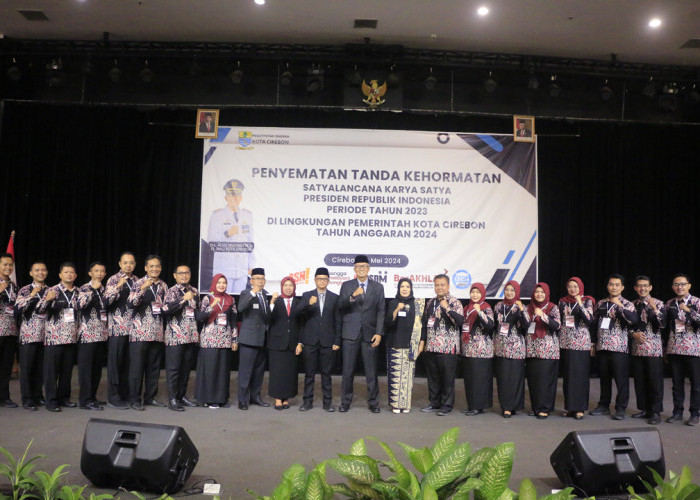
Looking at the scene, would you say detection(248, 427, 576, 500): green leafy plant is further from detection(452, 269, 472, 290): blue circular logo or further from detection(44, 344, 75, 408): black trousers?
detection(452, 269, 472, 290): blue circular logo

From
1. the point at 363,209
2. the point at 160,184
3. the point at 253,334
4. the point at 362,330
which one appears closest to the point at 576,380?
the point at 362,330

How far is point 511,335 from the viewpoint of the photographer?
521 cm

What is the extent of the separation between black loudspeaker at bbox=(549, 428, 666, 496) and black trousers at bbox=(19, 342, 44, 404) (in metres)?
4.43

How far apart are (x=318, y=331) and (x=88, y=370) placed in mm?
2091

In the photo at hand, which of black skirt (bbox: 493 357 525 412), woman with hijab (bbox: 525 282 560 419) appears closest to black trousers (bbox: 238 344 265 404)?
black skirt (bbox: 493 357 525 412)

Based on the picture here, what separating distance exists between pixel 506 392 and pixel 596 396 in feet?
5.77

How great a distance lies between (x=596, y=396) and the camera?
6254 millimetres

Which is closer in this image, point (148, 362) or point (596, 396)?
point (148, 362)

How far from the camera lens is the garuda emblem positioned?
6.85 meters

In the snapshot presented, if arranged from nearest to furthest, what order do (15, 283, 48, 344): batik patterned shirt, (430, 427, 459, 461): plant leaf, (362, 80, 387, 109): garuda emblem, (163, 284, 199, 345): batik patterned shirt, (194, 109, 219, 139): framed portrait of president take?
(430, 427, 459, 461): plant leaf → (15, 283, 48, 344): batik patterned shirt → (163, 284, 199, 345): batik patterned shirt → (362, 80, 387, 109): garuda emblem → (194, 109, 219, 139): framed portrait of president

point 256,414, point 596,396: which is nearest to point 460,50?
point 596,396

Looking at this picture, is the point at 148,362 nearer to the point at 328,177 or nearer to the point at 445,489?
the point at 328,177

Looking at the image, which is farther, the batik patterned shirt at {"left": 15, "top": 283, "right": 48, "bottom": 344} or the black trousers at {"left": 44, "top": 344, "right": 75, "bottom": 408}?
the batik patterned shirt at {"left": 15, "top": 283, "right": 48, "bottom": 344}

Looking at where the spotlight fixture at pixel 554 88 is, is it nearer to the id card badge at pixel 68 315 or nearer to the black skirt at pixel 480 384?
the black skirt at pixel 480 384
